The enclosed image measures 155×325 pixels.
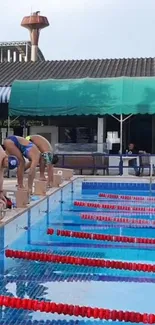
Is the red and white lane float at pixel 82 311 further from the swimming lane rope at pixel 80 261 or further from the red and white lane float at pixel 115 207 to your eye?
the red and white lane float at pixel 115 207

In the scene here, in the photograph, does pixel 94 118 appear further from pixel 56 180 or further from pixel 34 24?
pixel 34 24

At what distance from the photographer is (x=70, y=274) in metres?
6.02

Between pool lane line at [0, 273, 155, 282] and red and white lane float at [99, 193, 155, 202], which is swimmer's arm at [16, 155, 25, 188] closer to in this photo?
pool lane line at [0, 273, 155, 282]

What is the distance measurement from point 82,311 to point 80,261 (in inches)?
78.0

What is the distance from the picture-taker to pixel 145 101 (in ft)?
56.0

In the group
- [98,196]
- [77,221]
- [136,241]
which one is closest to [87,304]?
[136,241]

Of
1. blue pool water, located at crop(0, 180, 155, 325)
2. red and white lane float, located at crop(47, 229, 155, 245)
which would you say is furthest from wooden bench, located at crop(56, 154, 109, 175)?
red and white lane float, located at crop(47, 229, 155, 245)

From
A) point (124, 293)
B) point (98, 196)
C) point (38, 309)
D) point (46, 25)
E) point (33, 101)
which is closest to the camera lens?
point (38, 309)

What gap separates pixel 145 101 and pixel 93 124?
4.10m

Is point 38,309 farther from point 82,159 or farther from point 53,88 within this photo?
point 53,88

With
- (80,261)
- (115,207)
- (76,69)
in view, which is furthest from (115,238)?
(76,69)

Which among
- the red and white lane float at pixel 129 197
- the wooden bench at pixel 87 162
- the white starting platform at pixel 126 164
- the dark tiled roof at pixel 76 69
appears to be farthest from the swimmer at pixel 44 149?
the dark tiled roof at pixel 76 69

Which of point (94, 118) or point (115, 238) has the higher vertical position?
point (94, 118)

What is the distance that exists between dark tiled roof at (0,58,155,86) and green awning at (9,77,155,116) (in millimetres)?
2436
